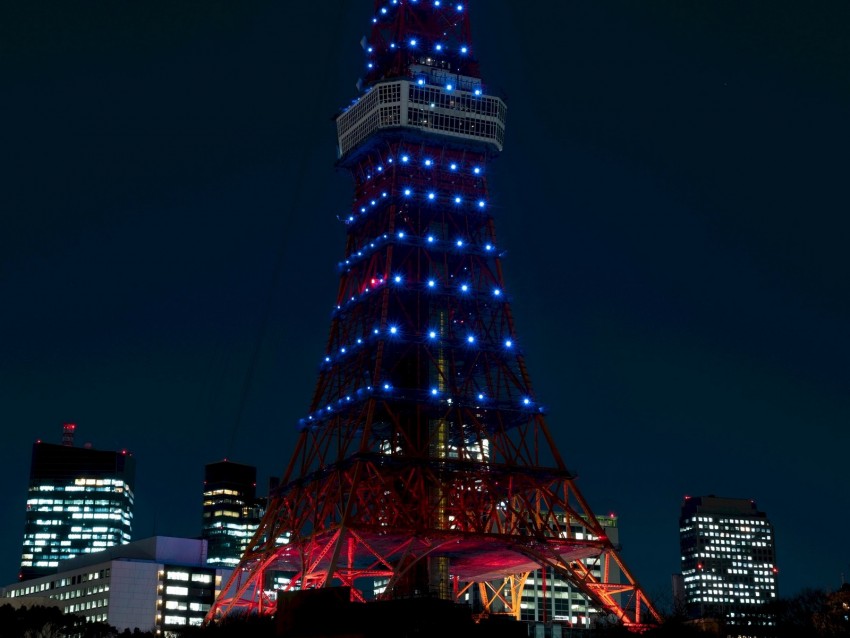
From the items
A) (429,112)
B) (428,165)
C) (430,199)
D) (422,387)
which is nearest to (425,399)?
(422,387)

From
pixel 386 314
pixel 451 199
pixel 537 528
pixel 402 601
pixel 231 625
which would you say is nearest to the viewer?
pixel 402 601

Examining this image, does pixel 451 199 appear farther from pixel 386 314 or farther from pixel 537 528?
pixel 537 528

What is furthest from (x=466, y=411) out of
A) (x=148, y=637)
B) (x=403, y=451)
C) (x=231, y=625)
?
(x=148, y=637)

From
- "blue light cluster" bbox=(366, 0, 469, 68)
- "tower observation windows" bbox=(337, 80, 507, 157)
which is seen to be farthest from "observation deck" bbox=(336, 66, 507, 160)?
"blue light cluster" bbox=(366, 0, 469, 68)

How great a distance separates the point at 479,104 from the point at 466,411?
4219cm

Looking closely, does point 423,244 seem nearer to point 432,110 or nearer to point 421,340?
point 421,340

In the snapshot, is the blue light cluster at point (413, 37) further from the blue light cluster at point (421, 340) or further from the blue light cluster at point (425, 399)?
the blue light cluster at point (425, 399)

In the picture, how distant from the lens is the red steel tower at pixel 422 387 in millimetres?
122750

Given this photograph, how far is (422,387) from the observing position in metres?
136

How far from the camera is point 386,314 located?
5305 inches

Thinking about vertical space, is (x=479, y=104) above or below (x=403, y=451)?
above

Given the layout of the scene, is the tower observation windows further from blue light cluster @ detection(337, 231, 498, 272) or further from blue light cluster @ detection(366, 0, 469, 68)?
blue light cluster @ detection(337, 231, 498, 272)

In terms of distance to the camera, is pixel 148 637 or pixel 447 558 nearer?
pixel 447 558

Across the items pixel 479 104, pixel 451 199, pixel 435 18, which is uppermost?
pixel 435 18
